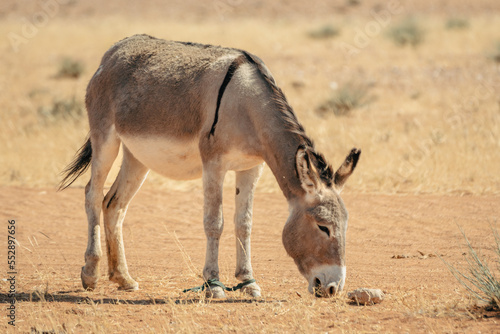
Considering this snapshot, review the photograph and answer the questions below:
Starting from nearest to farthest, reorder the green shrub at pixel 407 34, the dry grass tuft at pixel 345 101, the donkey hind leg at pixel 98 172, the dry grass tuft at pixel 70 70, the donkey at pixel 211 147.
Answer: the donkey at pixel 211 147 → the donkey hind leg at pixel 98 172 → the dry grass tuft at pixel 345 101 → the dry grass tuft at pixel 70 70 → the green shrub at pixel 407 34

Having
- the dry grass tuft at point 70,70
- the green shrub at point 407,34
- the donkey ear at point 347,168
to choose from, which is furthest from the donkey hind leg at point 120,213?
the green shrub at point 407,34

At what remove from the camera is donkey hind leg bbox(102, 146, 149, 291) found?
6676mm

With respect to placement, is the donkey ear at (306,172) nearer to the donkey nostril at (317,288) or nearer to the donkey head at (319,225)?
the donkey head at (319,225)

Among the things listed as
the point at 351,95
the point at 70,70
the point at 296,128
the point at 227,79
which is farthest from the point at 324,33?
the point at 296,128

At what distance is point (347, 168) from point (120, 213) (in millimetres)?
2722

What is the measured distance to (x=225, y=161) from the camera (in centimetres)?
592

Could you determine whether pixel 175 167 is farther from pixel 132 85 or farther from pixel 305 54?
pixel 305 54

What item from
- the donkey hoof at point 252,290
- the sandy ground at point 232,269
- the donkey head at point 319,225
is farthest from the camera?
the donkey hoof at point 252,290

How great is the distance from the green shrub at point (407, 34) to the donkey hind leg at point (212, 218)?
21.1 m

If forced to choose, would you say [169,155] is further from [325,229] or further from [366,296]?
[366,296]

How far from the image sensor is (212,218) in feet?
19.5

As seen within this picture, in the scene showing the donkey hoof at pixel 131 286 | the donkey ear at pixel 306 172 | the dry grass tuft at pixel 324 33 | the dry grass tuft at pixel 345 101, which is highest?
the dry grass tuft at pixel 324 33

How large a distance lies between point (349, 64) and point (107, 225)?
16465mm

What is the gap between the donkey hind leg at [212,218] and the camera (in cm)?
590
